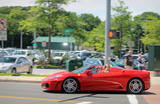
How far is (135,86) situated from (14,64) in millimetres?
11176

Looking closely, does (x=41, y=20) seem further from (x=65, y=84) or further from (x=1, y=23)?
(x=65, y=84)

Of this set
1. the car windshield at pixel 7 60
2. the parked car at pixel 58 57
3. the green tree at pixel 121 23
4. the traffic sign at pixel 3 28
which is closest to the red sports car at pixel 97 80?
the traffic sign at pixel 3 28

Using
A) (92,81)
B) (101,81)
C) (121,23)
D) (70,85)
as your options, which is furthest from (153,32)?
(70,85)

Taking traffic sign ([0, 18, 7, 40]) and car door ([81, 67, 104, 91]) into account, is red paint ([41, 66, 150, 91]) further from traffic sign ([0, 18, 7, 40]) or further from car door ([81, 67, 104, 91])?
traffic sign ([0, 18, 7, 40])

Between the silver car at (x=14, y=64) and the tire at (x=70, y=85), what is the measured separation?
985cm

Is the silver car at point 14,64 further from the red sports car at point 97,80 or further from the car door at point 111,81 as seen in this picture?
the car door at point 111,81

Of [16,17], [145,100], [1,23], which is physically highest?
[16,17]

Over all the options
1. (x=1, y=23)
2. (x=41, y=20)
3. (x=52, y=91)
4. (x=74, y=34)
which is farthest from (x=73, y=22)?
(x=52, y=91)

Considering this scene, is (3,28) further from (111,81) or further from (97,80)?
(111,81)

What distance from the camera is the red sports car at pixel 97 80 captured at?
41.2 feet

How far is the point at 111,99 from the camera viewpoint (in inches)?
445

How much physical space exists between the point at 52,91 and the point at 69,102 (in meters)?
2.99

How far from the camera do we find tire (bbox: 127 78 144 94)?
42.5 ft

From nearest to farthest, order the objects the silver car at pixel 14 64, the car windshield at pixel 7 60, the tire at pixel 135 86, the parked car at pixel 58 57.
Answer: the tire at pixel 135 86 → the silver car at pixel 14 64 → the car windshield at pixel 7 60 → the parked car at pixel 58 57
